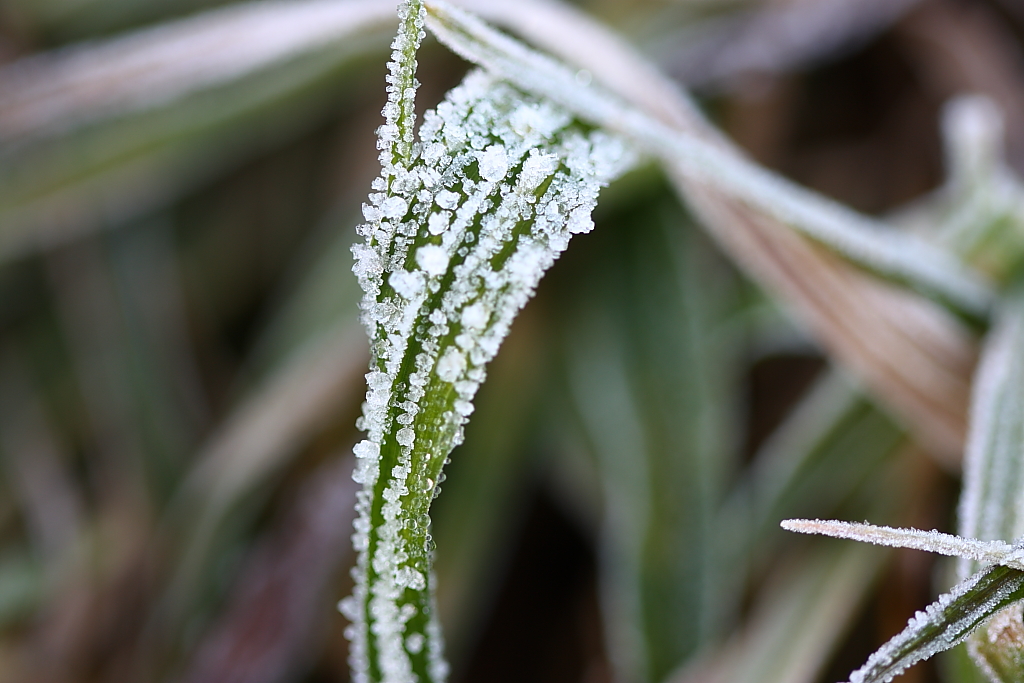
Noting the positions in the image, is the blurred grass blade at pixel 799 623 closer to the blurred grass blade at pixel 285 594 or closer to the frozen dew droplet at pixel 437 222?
the blurred grass blade at pixel 285 594

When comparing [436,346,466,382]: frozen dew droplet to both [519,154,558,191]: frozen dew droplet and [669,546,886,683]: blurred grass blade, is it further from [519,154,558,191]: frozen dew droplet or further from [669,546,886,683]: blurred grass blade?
[669,546,886,683]: blurred grass blade

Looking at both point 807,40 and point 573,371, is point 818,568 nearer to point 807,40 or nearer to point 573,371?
point 573,371

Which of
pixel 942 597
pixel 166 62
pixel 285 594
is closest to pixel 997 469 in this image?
pixel 942 597

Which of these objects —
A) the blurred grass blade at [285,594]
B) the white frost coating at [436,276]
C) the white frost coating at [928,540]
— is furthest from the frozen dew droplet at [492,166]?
the blurred grass blade at [285,594]

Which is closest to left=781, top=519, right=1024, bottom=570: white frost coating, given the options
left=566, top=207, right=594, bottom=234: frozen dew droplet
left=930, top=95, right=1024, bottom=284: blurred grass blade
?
left=566, top=207, right=594, bottom=234: frozen dew droplet

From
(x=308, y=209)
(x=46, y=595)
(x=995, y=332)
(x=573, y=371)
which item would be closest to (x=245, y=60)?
(x=308, y=209)
